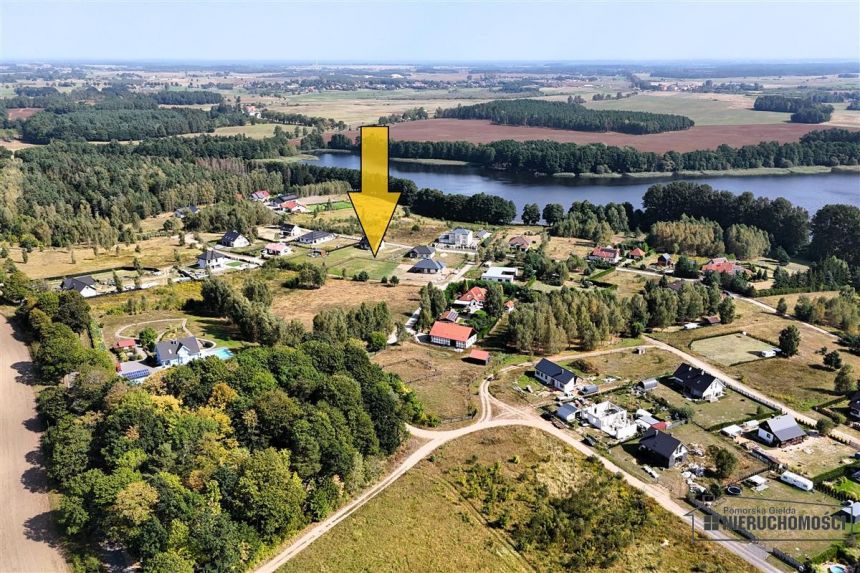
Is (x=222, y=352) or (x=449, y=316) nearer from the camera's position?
(x=222, y=352)

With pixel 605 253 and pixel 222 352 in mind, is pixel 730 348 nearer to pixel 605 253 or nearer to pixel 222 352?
pixel 605 253

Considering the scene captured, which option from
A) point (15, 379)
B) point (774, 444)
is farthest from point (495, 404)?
point (15, 379)

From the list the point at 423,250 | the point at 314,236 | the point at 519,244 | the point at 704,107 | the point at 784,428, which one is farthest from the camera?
the point at 704,107

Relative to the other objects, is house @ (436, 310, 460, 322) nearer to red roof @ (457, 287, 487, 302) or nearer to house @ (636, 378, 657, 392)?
red roof @ (457, 287, 487, 302)

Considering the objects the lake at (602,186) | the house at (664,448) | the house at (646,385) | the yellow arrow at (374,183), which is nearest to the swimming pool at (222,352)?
the house at (664,448)

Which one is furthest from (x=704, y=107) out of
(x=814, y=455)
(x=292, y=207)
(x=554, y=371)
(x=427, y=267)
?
(x=814, y=455)

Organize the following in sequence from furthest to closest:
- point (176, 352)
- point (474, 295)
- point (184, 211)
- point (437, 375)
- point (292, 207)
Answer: point (292, 207) → point (184, 211) → point (474, 295) → point (437, 375) → point (176, 352)

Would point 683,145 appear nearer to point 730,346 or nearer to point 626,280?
point 626,280
